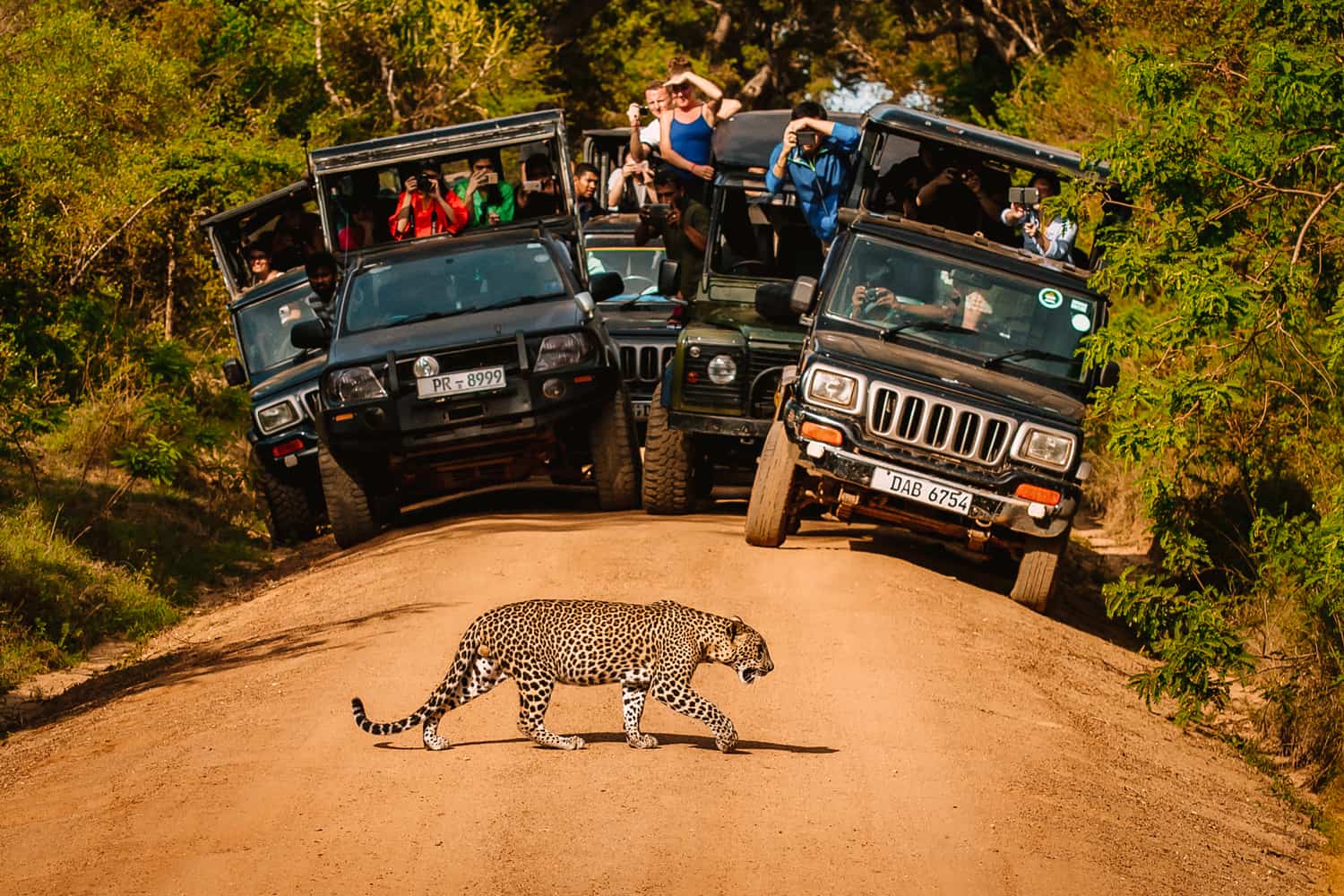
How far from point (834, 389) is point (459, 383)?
9.58ft

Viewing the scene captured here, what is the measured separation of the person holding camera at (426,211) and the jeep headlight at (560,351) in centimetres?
231

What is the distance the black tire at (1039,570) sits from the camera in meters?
11.6

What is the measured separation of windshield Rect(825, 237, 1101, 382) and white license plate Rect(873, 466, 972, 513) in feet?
3.49

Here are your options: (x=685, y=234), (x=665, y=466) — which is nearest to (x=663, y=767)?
(x=665, y=466)

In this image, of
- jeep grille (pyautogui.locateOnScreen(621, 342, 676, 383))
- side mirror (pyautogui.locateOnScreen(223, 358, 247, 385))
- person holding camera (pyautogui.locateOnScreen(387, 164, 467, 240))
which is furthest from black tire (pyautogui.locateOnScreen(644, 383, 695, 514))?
side mirror (pyautogui.locateOnScreen(223, 358, 247, 385))

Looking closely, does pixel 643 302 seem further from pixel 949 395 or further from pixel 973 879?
pixel 973 879

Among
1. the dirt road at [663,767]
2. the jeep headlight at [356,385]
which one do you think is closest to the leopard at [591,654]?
the dirt road at [663,767]

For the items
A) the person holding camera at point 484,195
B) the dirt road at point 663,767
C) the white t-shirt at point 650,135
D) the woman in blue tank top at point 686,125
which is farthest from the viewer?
the white t-shirt at point 650,135

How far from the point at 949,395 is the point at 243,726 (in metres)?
4.79

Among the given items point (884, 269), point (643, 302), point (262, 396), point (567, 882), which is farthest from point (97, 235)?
point (567, 882)

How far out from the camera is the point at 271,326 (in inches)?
659

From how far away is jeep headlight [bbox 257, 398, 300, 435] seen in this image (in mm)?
15203

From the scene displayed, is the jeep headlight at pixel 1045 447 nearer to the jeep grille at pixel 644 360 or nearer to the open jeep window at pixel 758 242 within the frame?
the open jeep window at pixel 758 242

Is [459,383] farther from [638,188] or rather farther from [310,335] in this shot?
[638,188]
